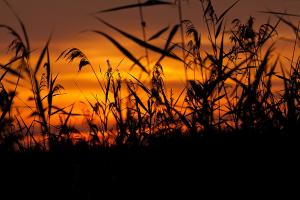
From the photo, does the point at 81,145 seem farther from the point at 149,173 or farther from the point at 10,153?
the point at 149,173

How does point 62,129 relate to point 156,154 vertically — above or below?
above

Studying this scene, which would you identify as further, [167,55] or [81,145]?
[81,145]

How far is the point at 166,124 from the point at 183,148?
2.59 feet

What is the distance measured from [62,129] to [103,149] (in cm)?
64

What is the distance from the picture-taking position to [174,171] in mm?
3096

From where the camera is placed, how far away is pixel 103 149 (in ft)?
13.3

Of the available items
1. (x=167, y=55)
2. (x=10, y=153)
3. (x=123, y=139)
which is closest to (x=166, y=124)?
(x=123, y=139)

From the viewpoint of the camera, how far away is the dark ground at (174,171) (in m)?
2.80

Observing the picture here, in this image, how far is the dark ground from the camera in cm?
280

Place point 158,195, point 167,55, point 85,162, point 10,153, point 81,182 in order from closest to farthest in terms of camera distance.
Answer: point 158,195 → point 81,182 → point 167,55 → point 85,162 → point 10,153

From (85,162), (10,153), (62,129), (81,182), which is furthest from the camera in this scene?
(62,129)

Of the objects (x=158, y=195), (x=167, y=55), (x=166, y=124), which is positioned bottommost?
(x=158, y=195)

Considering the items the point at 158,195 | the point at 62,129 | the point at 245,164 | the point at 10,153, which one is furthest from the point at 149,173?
the point at 62,129

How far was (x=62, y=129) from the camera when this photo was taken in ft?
14.9
